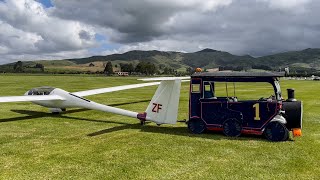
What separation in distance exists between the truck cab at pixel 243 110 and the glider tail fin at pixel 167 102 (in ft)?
2.79

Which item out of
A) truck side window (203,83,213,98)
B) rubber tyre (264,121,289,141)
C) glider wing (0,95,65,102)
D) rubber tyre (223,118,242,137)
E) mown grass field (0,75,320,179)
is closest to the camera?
mown grass field (0,75,320,179)

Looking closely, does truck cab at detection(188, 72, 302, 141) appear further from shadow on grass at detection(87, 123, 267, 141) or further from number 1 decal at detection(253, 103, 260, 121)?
shadow on grass at detection(87, 123, 267, 141)

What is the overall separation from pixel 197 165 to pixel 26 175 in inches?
206

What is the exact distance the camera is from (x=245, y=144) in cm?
1216

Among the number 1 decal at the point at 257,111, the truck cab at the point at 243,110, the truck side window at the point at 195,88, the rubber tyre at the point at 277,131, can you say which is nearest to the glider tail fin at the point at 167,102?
the truck side window at the point at 195,88

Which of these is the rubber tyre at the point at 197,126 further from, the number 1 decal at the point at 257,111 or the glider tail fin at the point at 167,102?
the number 1 decal at the point at 257,111

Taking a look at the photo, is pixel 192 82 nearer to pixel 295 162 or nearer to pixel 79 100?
pixel 295 162

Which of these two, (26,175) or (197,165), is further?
(197,165)

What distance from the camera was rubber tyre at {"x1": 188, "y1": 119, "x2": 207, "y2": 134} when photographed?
13.9 meters

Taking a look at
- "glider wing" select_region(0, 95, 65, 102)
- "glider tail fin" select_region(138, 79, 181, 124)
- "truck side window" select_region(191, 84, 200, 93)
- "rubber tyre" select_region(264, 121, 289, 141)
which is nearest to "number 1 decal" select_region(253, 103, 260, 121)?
"rubber tyre" select_region(264, 121, 289, 141)

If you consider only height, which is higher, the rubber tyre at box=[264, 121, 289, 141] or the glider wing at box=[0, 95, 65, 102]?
the glider wing at box=[0, 95, 65, 102]

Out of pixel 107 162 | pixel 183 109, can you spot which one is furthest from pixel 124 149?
pixel 183 109

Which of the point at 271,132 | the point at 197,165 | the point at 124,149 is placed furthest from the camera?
the point at 271,132

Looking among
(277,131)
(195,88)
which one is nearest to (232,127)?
(277,131)
